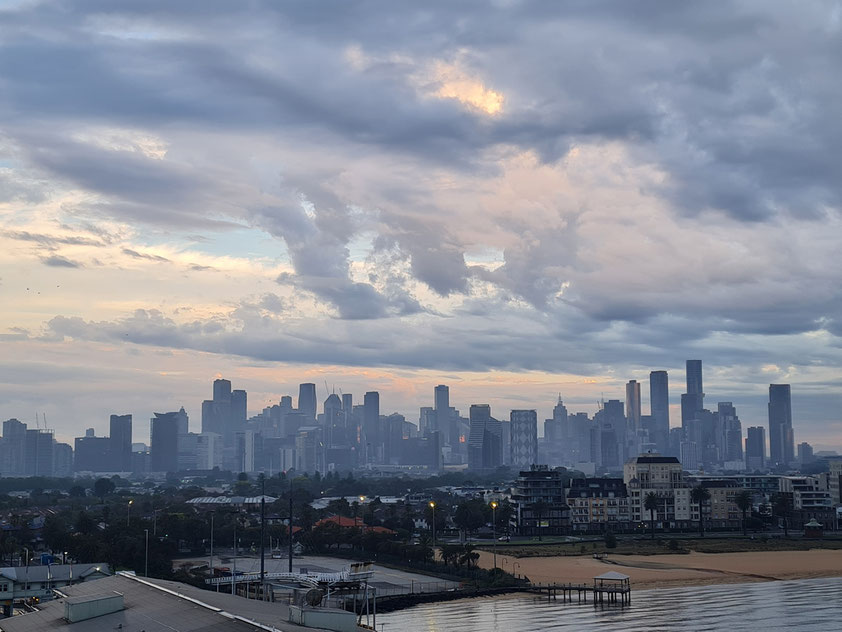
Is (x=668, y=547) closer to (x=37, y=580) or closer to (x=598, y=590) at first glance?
(x=598, y=590)

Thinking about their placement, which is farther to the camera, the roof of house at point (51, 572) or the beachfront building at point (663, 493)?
the beachfront building at point (663, 493)

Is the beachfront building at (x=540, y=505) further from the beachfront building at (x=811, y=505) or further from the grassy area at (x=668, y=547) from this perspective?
the beachfront building at (x=811, y=505)

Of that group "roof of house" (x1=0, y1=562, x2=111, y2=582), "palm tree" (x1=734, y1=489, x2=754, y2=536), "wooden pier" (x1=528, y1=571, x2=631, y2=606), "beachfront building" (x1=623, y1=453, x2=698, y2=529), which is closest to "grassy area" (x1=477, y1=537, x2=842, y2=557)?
"palm tree" (x1=734, y1=489, x2=754, y2=536)

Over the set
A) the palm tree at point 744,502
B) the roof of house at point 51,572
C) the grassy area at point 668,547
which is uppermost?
the palm tree at point 744,502

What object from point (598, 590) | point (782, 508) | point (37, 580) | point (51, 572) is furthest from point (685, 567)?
point (37, 580)

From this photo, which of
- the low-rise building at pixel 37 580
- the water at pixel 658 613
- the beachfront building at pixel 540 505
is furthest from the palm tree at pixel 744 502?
the low-rise building at pixel 37 580

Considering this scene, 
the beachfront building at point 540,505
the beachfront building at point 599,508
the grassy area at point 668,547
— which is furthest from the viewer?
the beachfront building at point 599,508

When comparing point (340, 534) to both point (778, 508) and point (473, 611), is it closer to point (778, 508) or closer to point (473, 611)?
point (473, 611)
